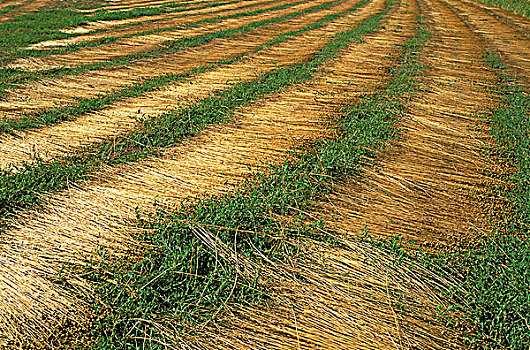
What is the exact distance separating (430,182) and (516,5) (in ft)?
48.0

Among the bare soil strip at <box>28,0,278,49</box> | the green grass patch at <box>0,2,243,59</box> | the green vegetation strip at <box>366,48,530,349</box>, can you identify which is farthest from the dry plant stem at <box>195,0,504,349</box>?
the bare soil strip at <box>28,0,278,49</box>

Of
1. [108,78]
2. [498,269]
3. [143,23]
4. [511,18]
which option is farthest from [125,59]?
[511,18]

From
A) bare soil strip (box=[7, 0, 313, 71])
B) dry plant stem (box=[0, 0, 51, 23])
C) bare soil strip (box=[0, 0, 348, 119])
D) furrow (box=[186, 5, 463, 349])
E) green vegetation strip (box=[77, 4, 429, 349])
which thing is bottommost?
furrow (box=[186, 5, 463, 349])

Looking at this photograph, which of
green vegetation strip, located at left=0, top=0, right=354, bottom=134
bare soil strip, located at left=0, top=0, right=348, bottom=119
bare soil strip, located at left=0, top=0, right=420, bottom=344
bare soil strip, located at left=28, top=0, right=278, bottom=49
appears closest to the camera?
bare soil strip, located at left=0, top=0, right=420, bottom=344

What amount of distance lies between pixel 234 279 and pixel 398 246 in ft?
3.65

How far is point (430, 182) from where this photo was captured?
12.2 ft

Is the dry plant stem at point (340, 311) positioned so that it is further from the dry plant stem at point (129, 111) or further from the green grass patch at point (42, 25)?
the green grass patch at point (42, 25)

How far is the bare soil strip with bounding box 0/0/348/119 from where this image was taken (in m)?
5.21

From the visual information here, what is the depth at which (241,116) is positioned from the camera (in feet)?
16.3

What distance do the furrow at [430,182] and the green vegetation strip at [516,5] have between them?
1041 cm

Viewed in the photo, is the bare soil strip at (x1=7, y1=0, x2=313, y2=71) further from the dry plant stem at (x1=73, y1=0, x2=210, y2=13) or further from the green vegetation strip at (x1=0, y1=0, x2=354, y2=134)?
the dry plant stem at (x1=73, y1=0, x2=210, y2=13)

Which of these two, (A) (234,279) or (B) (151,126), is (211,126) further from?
(A) (234,279)

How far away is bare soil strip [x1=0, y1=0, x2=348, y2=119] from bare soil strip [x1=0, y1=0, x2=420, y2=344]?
2078 millimetres

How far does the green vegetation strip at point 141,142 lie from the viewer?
131 inches
